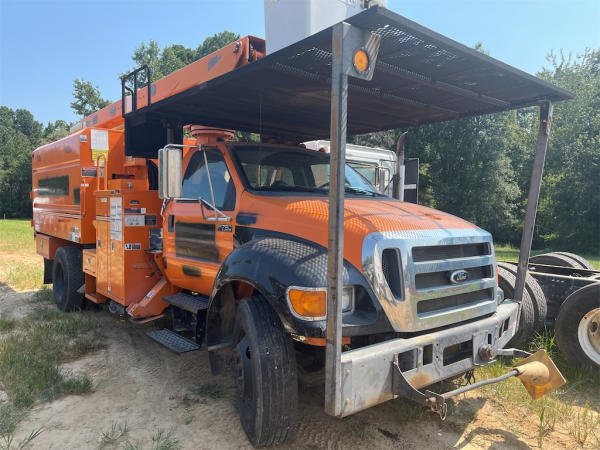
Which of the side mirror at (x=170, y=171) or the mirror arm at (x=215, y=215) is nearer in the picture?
the side mirror at (x=170, y=171)

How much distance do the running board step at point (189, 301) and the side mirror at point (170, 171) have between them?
3.47 ft

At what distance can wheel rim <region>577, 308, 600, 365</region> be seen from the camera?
4145 millimetres

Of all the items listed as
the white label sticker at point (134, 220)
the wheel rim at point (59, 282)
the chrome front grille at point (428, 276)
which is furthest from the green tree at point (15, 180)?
the chrome front grille at point (428, 276)

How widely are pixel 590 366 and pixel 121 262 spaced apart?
4754 mm

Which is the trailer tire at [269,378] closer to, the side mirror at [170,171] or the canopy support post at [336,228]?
the canopy support post at [336,228]

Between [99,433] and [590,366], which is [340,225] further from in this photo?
[590,366]

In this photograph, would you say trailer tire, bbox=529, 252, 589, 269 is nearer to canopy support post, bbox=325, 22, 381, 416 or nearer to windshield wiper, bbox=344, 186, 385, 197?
windshield wiper, bbox=344, 186, 385, 197

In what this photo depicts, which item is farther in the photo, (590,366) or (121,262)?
(121,262)

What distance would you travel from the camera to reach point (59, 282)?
6680mm

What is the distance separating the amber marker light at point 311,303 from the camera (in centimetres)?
264

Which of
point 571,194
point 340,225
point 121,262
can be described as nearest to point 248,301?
point 340,225

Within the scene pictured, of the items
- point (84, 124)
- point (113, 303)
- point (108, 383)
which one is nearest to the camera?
point (108, 383)

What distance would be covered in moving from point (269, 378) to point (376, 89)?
2.62m

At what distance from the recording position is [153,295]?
4.75m
